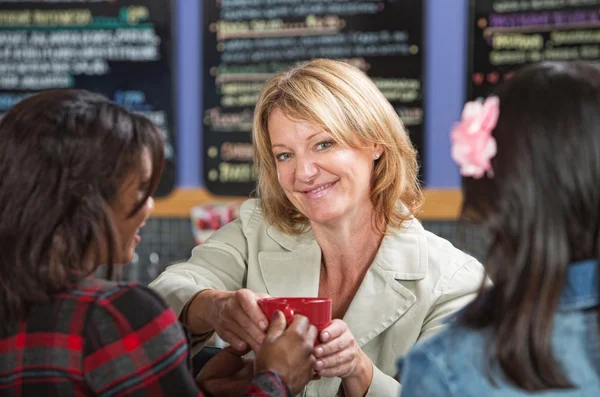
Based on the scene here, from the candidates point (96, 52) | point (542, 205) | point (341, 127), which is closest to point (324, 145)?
point (341, 127)

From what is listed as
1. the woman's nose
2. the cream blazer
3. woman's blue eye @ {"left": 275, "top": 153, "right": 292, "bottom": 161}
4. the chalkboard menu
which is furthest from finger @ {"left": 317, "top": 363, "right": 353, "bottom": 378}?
the chalkboard menu

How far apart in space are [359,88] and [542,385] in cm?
117

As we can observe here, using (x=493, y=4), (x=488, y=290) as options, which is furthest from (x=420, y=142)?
(x=488, y=290)

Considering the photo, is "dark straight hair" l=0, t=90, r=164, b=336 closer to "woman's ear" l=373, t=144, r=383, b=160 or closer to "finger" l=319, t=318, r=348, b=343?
"finger" l=319, t=318, r=348, b=343

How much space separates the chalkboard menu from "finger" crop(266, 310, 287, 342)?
7.45 ft

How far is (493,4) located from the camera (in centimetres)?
365

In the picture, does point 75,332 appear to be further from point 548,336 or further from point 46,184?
point 548,336

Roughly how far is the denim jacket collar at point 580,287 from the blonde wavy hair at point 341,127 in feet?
3.38

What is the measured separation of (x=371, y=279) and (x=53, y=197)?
3.20 ft

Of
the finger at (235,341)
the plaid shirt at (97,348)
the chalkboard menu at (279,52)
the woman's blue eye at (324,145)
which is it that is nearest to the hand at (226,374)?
the finger at (235,341)

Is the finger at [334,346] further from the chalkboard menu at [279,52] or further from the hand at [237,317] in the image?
the chalkboard menu at [279,52]

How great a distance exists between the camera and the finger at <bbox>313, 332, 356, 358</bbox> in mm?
1591

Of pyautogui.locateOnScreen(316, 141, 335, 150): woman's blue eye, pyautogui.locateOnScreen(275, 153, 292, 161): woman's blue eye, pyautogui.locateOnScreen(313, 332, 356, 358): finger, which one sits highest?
pyautogui.locateOnScreen(316, 141, 335, 150): woman's blue eye

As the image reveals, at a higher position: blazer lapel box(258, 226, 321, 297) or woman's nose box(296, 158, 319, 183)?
woman's nose box(296, 158, 319, 183)
